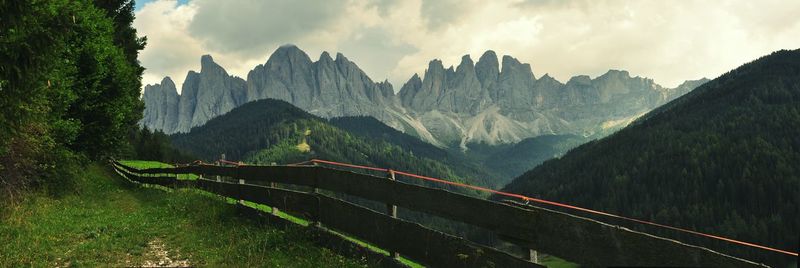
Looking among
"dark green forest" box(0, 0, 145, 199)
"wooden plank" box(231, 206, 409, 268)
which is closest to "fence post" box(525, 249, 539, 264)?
"wooden plank" box(231, 206, 409, 268)

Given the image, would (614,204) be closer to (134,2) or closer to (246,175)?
(134,2)

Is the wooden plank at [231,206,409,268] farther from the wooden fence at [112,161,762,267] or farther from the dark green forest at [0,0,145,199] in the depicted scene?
the dark green forest at [0,0,145,199]

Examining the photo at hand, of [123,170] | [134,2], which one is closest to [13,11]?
[123,170]

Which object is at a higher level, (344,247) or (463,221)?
(463,221)

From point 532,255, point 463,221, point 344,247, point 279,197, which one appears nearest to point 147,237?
point 279,197

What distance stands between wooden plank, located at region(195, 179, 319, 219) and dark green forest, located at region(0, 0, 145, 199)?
5.70 m

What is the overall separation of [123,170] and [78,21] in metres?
20.0

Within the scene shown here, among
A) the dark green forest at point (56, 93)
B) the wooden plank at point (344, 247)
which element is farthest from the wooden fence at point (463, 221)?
the dark green forest at point (56, 93)

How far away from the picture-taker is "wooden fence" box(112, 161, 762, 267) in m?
5.10

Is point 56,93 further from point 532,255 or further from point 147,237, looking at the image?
point 532,255

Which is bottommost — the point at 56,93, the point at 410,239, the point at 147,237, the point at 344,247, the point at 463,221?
the point at 147,237

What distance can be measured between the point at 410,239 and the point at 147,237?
25.6ft

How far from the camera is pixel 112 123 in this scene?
2734 centimetres

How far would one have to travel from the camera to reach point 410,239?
8297mm
